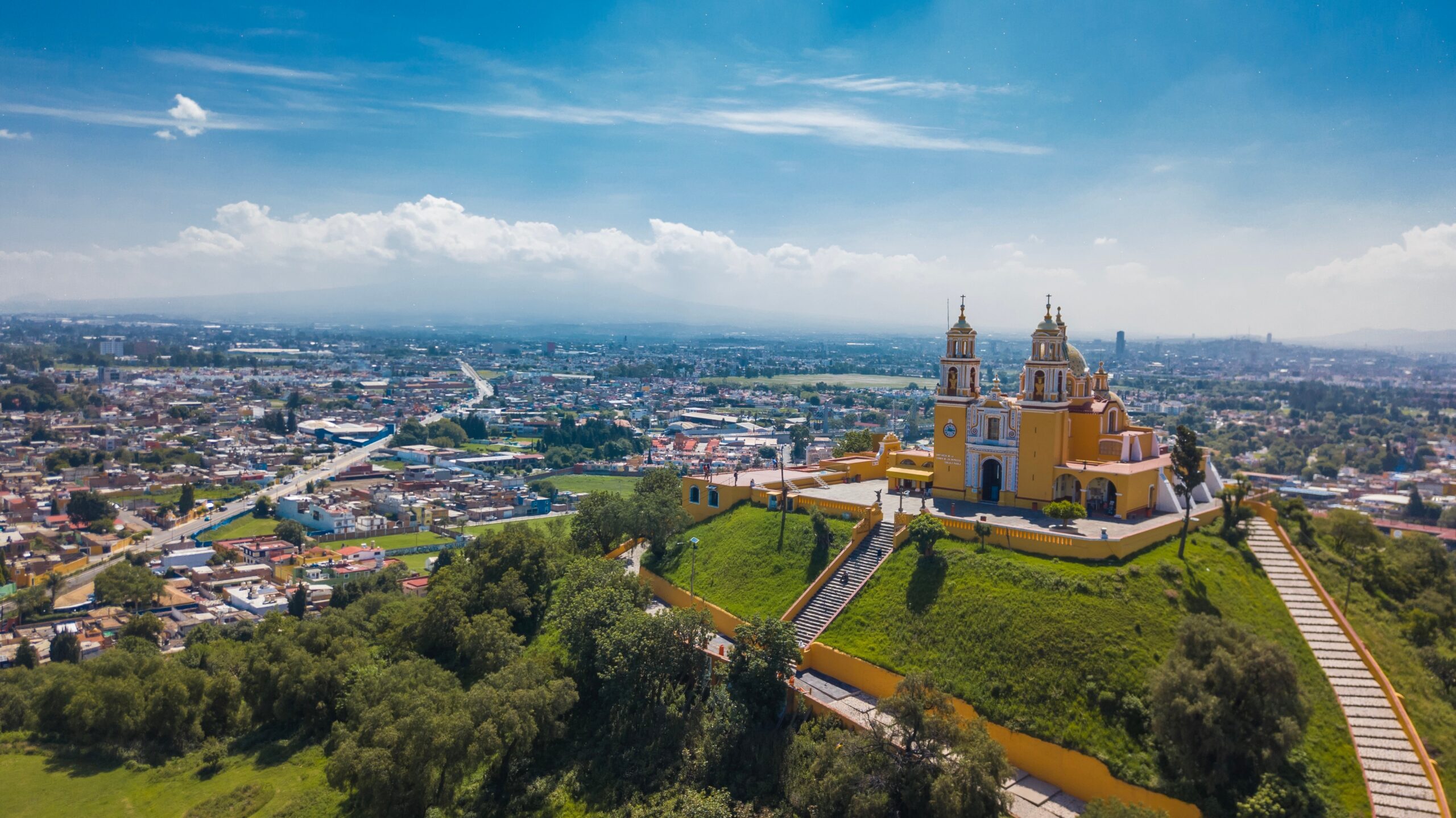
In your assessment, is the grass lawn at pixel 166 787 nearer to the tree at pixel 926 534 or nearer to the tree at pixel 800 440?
the tree at pixel 926 534

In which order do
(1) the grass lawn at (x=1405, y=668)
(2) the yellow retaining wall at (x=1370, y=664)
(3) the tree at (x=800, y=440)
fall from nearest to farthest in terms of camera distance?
1. (2) the yellow retaining wall at (x=1370, y=664)
2. (1) the grass lawn at (x=1405, y=668)
3. (3) the tree at (x=800, y=440)

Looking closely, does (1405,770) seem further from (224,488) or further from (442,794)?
(224,488)

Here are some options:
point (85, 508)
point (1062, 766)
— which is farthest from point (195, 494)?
point (1062, 766)

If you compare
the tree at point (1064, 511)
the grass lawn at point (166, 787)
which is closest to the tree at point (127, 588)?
the grass lawn at point (166, 787)

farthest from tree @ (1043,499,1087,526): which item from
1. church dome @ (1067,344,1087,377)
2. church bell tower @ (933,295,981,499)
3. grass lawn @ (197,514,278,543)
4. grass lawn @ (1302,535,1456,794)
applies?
grass lawn @ (197,514,278,543)

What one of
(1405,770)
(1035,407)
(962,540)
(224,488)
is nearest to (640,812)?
(962,540)
